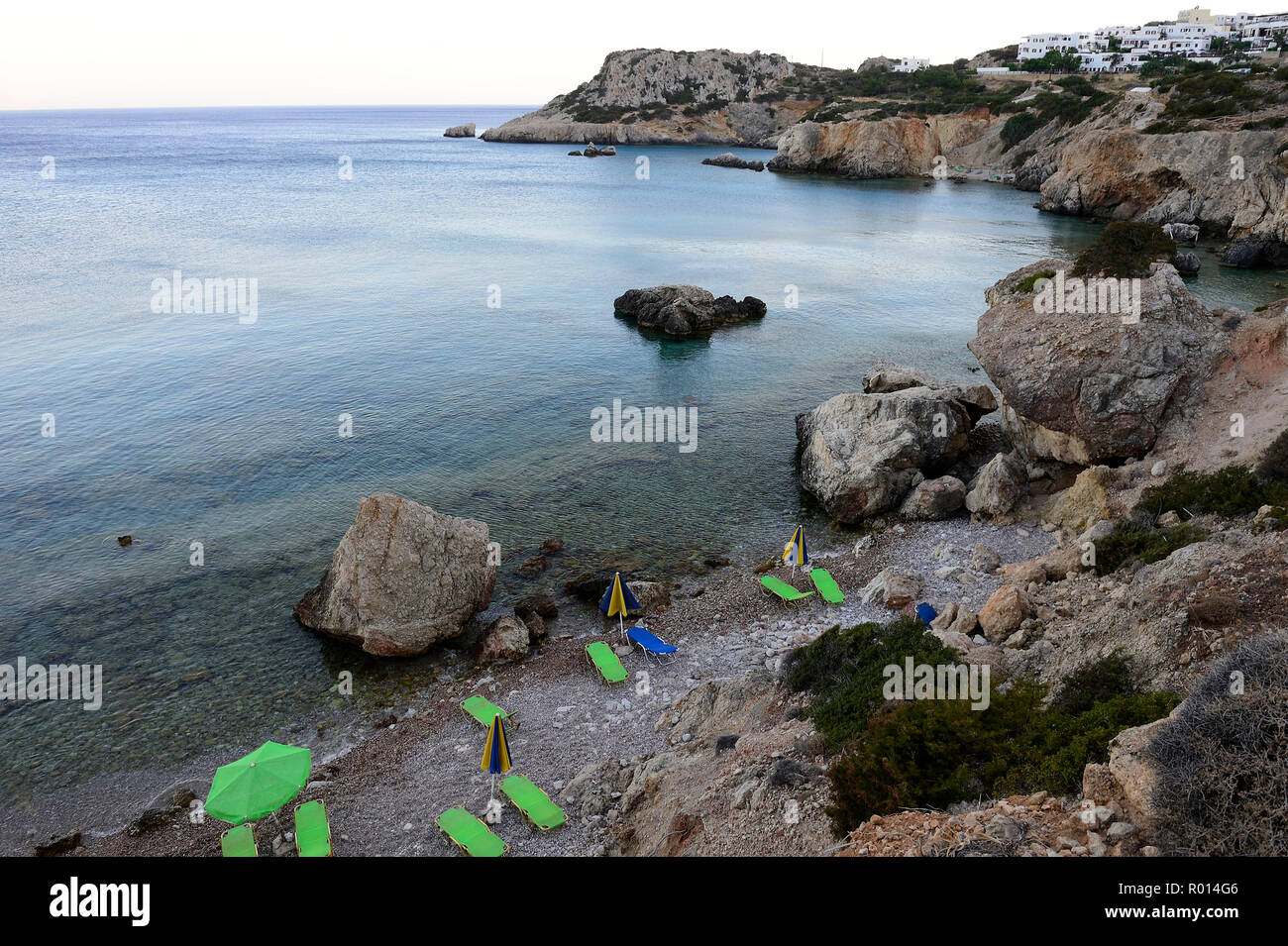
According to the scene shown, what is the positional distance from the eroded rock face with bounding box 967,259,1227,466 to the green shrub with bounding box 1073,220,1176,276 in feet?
2.57

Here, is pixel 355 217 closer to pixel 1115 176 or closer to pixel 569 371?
pixel 569 371

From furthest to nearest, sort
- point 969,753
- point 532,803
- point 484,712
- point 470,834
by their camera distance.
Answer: point 484,712 → point 532,803 → point 470,834 → point 969,753

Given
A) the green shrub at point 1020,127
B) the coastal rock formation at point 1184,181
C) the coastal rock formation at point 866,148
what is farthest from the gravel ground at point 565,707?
the green shrub at point 1020,127

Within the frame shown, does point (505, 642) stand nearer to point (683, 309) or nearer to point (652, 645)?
point (652, 645)

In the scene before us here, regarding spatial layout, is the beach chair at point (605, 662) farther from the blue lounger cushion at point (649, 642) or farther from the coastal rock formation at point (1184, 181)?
the coastal rock formation at point (1184, 181)

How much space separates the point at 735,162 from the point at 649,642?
433 feet

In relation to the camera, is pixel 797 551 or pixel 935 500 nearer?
pixel 797 551

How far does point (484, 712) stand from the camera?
17.3 metres

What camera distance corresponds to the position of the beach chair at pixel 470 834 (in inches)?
527

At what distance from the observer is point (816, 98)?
173m

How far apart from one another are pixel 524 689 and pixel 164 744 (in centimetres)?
775

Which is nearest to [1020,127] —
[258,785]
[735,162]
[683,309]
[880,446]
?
[735,162]

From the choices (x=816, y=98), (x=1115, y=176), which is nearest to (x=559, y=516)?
(x=1115, y=176)
